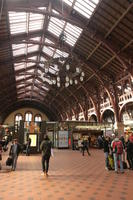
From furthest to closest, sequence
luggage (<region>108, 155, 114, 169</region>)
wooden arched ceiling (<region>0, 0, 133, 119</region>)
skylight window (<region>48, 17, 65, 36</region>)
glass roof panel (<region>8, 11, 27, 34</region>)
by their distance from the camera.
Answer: skylight window (<region>48, 17, 65, 36</region>) → glass roof panel (<region>8, 11, 27, 34</region>) → wooden arched ceiling (<region>0, 0, 133, 119</region>) → luggage (<region>108, 155, 114, 169</region>)

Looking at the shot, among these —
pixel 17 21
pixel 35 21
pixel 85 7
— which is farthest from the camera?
pixel 35 21

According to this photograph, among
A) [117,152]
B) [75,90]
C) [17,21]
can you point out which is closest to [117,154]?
[117,152]

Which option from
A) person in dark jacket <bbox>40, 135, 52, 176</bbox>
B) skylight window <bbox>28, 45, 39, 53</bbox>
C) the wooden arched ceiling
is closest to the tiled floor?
person in dark jacket <bbox>40, 135, 52, 176</bbox>

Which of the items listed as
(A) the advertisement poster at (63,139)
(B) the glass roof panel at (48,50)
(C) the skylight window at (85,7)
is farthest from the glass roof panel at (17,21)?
(A) the advertisement poster at (63,139)

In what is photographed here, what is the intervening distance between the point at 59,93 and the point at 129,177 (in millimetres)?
27394

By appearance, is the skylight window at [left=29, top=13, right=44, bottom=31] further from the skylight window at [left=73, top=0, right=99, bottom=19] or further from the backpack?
the backpack

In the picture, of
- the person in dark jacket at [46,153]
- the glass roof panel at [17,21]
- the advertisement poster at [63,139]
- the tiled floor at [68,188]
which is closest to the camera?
the tiled floor at [68,188]

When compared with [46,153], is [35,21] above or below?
above

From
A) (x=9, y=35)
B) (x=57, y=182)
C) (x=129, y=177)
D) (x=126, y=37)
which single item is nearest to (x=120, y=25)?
(x=126, y=37)

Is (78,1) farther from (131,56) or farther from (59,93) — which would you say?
(59,93)

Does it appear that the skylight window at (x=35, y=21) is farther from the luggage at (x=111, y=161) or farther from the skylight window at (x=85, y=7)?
the luggage at (x=111, y=161)

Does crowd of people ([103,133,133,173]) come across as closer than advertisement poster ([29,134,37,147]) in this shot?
Yes

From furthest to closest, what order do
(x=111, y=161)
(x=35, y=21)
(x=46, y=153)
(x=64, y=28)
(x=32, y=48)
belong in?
(x=32, y=48) < (x=64, y=28) < (x=35, y=21) < (x=111, y=161) < (x=46, y=153)

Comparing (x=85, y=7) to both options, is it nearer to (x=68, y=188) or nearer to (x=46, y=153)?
(x=46, y=153)
